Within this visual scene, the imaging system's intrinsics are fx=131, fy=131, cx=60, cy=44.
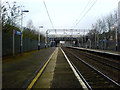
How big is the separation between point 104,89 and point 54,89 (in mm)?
1818

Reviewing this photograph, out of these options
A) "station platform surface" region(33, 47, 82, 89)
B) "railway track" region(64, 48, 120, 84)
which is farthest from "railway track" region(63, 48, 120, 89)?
"station platform surface" region(33, 47, 82, 89)

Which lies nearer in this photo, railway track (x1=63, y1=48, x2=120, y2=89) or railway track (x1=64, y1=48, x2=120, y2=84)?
railway track (x1=63, y1=48, x2=120, y2=89)

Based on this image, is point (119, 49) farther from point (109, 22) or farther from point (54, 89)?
point (54, 89)

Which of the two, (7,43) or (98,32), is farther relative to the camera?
(98,32)

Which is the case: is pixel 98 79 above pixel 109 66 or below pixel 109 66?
above

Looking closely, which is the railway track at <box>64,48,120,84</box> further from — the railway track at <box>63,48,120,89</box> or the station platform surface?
the station platform surface

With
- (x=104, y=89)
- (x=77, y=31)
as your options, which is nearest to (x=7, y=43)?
(x=104, y=89)

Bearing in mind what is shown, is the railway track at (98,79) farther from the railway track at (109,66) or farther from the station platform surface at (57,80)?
the station platform surface at (57,80)

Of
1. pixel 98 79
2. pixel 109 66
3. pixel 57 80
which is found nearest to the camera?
pixel 57 80

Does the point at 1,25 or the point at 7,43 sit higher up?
the point at 1,25

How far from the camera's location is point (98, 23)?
51781 millimetres

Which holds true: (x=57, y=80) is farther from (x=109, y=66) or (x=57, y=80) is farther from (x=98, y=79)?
(x=109, y=66)

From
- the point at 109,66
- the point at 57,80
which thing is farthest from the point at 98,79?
the point at 109,66

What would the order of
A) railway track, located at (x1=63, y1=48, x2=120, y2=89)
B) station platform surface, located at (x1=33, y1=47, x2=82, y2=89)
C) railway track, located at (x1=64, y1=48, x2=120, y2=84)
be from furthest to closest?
railway track, located at (x1=64, y1=48, x2=120, y2=84) < railway track, located at (x1=63, y1=48, x2=120, y2=89) < station platform surface, located at (x1=33, y1=47, x2=82, y2=89)
